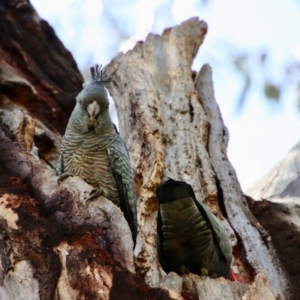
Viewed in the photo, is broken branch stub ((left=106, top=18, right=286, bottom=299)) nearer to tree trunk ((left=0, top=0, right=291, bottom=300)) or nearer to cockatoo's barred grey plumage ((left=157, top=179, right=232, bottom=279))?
tree trunk ((left=0, top=0, right=291, bottom=300))

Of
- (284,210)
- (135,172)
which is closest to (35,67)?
(135,172)

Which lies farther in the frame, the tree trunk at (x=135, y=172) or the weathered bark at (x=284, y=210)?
the weathered bark at (x=284, y=210)

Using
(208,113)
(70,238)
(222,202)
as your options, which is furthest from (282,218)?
(70,238)

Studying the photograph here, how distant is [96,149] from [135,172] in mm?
300

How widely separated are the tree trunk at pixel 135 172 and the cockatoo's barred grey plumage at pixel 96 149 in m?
0.16

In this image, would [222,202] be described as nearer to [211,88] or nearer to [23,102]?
[211,88]

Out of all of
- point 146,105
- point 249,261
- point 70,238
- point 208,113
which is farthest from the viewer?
point 208,113

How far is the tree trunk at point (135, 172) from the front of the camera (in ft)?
7.79

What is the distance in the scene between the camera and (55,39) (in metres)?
5.10

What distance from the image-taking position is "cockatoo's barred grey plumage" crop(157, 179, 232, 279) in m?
2.77

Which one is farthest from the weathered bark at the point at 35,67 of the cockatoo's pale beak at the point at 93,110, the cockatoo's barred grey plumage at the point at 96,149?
the cockatoo's pale beak at the point at 93,110

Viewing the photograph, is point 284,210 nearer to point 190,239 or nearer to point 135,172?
point 135,172

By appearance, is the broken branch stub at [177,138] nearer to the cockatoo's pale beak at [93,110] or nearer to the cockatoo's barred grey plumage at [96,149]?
the cockatoo's barred grey plumage at [96,149]

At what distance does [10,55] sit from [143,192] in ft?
6.39
